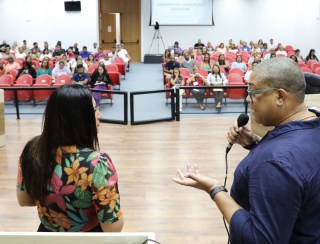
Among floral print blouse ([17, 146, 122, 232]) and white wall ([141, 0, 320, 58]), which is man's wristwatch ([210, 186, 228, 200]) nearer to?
floral print blouse ([17, 146, 122, 232])

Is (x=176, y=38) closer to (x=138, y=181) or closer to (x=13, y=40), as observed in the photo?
(x=13, y=40)

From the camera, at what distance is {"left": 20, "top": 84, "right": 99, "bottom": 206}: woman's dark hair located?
180 centimetres

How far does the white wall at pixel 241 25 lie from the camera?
73.3 feet

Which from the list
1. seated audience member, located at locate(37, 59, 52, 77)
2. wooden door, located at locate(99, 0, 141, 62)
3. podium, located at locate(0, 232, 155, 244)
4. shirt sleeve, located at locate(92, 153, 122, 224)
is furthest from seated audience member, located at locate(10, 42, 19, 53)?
podium, located at locate(0, 232, 155, 244)

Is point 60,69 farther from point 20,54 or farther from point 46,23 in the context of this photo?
point 46,23

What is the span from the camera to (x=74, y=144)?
1.84m

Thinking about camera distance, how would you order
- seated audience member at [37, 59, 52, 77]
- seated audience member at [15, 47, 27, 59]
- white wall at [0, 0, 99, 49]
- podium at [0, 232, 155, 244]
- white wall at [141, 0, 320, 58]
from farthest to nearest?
white wall at [141, 0, 320, 58] < white wall at [0, 0, 99, 49] < seated audience member at [15, 47, 27, 59] < seated audience member at [37, 59, 52, 77] < podium at [0, 232, 155, 244]

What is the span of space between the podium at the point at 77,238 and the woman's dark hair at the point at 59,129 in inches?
10.1

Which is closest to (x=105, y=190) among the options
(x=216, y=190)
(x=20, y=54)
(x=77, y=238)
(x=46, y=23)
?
(x=77, y=238)

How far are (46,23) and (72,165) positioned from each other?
817 inches

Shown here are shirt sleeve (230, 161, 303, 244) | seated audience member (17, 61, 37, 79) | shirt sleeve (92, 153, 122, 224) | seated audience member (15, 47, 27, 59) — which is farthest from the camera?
seated audience member (15, 47, 27, 59)

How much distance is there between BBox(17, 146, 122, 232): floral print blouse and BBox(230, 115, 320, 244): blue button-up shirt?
0.61 metres

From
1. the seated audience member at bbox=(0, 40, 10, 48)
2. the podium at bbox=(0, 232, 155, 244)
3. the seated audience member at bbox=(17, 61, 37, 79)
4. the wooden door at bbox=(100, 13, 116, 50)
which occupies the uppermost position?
the wooden door at bbox=(100, 13, 116, 50)

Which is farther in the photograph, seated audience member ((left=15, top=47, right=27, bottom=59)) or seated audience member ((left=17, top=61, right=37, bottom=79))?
seated audience member ((left=15, top=47, right=27, bottom=59))
